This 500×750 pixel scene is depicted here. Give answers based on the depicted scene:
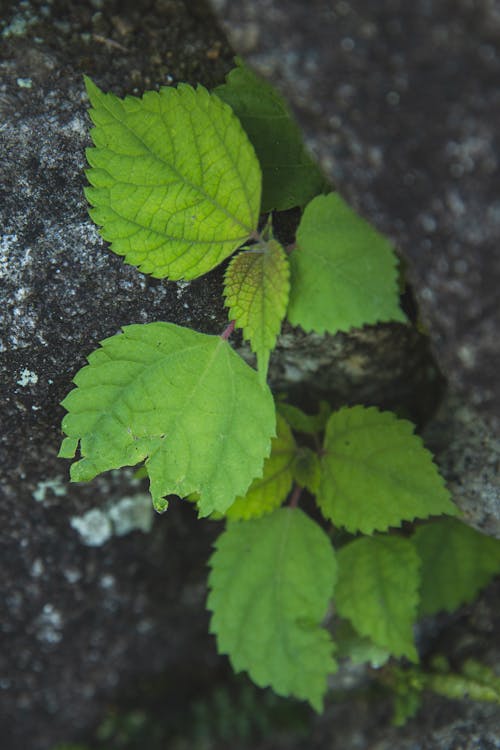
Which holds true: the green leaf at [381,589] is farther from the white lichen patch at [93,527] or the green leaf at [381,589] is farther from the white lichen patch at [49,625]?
the white lichen patch at [49,625]

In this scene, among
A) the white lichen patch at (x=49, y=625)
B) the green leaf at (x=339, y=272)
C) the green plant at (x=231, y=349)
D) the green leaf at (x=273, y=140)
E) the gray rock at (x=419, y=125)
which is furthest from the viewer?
the white lichen patch at (x=49, y=625)

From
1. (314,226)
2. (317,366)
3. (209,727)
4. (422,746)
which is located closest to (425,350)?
(317,366)

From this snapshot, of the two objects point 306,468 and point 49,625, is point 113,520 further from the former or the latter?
point 306,468

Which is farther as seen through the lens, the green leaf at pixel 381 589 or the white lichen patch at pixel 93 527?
the white lichen patch at pixel 93 527

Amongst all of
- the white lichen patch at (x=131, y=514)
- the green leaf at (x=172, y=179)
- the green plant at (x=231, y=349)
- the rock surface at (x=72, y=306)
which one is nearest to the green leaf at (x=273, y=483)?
the green plant at (x=231, y=349)

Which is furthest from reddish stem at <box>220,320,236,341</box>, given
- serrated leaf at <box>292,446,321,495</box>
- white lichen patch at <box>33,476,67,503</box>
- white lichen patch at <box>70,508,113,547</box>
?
white lichen patch at <box>70,508,113,547</box>

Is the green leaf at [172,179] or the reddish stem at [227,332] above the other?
the green leaf at [172,179]
